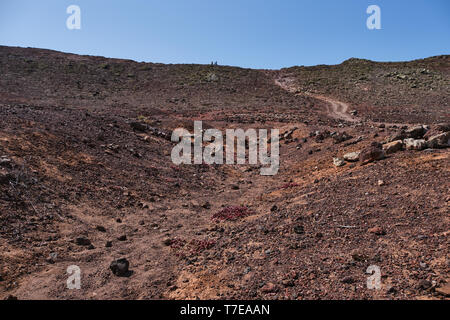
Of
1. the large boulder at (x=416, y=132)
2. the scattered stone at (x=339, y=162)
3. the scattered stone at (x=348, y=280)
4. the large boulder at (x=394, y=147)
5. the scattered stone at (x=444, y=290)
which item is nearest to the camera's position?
the scattered stone at (x=444, y=290)

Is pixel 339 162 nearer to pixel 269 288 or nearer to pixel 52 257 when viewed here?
pixel 269 288

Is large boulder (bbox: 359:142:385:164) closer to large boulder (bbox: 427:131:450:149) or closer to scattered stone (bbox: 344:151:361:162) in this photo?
scattered stone (bbox: 344:151:361:162)

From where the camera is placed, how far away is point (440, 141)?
35.7 feet

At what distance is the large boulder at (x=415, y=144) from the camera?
11078 millimetres

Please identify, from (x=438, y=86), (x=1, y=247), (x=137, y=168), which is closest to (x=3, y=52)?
(x=137, y=168)

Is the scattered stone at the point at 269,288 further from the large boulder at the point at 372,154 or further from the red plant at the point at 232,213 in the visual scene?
the large boulder at the point at 372,154

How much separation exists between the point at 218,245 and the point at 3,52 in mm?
61783

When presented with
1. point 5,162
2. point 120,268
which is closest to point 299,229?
point 120,268

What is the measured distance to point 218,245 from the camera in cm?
826

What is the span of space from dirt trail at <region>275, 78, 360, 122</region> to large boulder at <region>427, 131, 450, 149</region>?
785 inches

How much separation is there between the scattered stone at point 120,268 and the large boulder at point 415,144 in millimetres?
10152

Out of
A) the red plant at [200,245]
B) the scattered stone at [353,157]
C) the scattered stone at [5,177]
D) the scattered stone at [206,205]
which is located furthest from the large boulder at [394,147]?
the scattered stone at [5,177]

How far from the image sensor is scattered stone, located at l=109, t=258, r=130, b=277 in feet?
23.6
